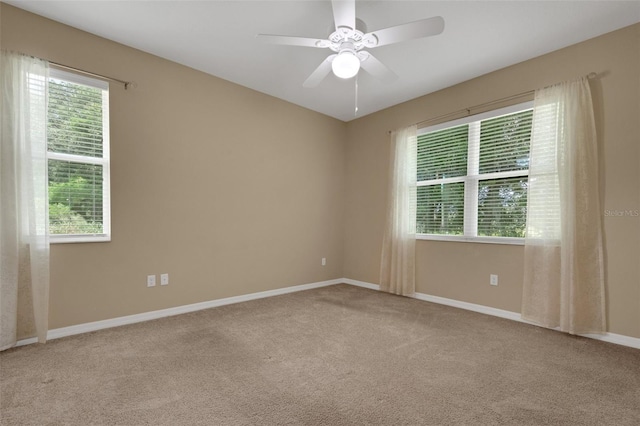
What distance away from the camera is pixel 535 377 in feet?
6.71

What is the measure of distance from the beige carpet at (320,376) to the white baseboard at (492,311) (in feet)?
0.37

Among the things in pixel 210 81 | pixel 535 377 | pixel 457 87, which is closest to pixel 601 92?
pixel 457 87

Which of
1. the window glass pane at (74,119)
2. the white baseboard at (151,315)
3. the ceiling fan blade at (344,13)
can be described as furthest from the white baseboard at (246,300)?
the ceiling fan blade at (344,13)

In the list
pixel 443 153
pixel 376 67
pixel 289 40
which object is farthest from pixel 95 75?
pixel 443 153

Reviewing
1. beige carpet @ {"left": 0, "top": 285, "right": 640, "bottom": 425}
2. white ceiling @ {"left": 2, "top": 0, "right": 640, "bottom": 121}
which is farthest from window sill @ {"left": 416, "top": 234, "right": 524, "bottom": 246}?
white ceiling @ {"left": 2, "top": 0, "right": 640, "bottom": 121}

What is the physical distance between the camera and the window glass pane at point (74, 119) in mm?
2699

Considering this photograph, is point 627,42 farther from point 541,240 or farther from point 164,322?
point 164,322

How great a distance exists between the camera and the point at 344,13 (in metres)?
2.02

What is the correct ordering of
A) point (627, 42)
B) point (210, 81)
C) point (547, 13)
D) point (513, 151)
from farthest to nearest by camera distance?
point (210, 81)
point (513, 151)
point (627, 42)
point (547, 13)

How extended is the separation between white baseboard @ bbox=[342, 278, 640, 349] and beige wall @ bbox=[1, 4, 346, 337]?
0.92m

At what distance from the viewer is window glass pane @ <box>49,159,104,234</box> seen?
2.69m

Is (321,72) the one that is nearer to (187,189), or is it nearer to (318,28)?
(318,28)

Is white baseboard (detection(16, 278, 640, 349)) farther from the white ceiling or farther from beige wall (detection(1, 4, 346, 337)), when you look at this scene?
the white ceiling

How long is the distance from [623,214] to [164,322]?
444cm
